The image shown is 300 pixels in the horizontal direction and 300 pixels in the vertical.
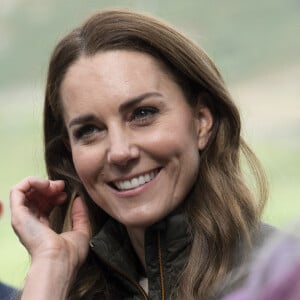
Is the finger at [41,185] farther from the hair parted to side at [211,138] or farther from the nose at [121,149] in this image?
the nose at [121,149]

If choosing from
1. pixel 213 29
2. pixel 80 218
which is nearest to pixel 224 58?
pixel 213 29

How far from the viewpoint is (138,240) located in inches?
59.2

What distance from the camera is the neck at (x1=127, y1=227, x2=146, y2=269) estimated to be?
148 centimetres

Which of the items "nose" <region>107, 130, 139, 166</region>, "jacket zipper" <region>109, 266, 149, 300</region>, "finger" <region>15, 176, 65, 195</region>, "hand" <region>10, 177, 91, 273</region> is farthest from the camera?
"finger" <region>15, 176, 65, 195</region>

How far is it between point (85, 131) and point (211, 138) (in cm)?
27

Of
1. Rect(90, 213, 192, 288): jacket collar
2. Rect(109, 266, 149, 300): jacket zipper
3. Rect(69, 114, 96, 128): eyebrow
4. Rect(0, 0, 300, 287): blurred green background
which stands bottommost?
Rect(109, 266, 149, 300): jacket zipper

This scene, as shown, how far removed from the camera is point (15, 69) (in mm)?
3369

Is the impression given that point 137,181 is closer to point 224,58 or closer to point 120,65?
point 120,65

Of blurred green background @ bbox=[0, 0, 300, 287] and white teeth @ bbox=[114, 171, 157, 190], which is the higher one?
blurred green background @ bbox=[0, 0, 300, 287]

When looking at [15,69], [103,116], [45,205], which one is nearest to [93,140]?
[103,116]

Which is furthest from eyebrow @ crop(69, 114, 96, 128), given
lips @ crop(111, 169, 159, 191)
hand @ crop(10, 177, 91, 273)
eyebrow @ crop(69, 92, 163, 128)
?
hand @ crop(10, 177, 91, 273)

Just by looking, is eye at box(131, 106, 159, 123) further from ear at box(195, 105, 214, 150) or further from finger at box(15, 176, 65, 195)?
finger at box(15, 176, 65, 195)

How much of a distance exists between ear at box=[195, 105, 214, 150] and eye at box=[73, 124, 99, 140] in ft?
0.72

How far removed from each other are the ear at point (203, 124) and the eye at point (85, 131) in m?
0.22
